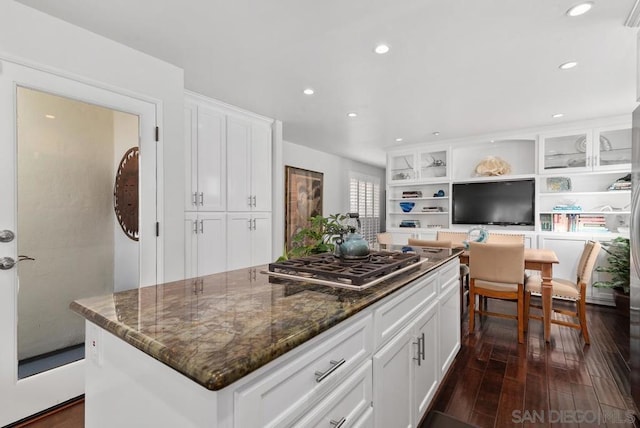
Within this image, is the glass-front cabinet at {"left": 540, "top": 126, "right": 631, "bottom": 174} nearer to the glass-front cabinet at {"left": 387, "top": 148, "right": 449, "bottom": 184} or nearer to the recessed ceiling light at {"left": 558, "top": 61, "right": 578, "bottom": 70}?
the glass-front cabinet at {"left": 387, "top": 148, "right": 449, "bottom": 184}

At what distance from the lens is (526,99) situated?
10.8 feet

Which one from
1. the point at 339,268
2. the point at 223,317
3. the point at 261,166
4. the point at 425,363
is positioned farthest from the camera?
the point at 261,166

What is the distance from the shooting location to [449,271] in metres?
2.18

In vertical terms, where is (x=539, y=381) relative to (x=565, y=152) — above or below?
below

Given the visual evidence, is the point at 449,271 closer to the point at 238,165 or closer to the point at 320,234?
the point at 320,234

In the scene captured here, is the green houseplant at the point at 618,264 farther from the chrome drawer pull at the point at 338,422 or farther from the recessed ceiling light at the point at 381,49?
the chrome drawer pull at the point at 338,422

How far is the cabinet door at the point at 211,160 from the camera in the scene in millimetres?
3223

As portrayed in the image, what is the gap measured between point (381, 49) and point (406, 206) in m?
3.86

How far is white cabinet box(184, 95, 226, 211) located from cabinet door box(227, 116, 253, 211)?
0.26 feet

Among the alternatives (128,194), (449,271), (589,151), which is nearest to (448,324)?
(449,271)

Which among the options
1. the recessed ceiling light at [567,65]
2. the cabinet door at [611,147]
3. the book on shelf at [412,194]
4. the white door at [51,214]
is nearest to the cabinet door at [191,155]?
the white door at [51,214]

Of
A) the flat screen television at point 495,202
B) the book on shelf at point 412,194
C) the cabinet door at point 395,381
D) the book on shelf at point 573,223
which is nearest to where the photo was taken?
the cabinet door at point 395,381

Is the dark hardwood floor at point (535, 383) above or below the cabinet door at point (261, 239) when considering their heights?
below

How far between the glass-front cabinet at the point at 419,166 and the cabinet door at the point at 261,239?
9.25 ft
